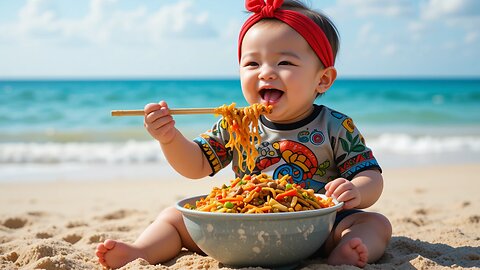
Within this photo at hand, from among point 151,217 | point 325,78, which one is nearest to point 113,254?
point 325,78

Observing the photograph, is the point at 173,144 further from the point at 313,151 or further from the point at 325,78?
the point at 325,78

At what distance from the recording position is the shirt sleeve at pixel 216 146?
3.14 meters

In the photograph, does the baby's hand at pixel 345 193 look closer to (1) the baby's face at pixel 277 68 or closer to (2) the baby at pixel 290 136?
(2) the baby at pixel 290 136

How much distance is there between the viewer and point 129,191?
6.23 m

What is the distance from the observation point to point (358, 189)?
2789mm

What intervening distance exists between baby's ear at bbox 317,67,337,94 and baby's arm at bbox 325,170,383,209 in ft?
1.71

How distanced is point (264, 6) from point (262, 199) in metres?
1.15

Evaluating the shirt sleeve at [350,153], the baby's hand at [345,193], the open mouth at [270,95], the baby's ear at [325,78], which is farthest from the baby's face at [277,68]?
the baby's hand at [345,193]

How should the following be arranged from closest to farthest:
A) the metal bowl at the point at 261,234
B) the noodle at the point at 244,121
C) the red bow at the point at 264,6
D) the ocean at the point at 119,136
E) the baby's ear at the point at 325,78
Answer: the metal bowl at the point at 261,234, the noodle at the point at 244,121, the red bow at the point at 264,6, the baby's ear at the point at 325,78, the ocean at the point at 119,136

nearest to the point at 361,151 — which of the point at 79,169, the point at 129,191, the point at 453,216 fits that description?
the point at 453,216

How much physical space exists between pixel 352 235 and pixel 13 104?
67.0ft

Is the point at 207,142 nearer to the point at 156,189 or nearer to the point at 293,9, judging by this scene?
the point at 293,9

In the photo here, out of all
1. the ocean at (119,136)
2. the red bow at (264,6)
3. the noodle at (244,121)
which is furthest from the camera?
the ocean at (119,136)

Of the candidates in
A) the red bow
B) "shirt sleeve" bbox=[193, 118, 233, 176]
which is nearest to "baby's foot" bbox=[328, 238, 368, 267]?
"shirt sleeve" bbox=[193, 118, 233, 176]
